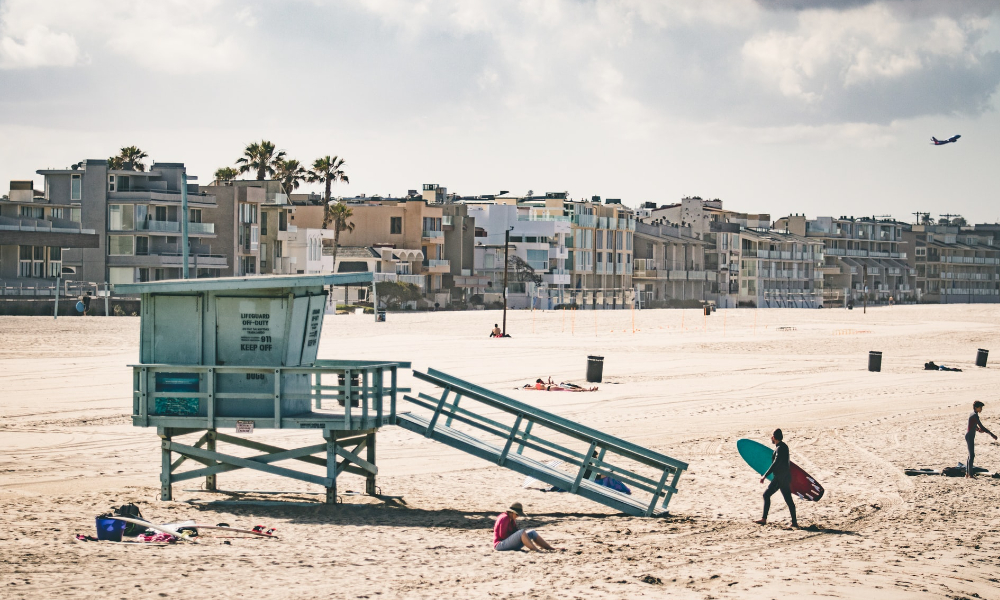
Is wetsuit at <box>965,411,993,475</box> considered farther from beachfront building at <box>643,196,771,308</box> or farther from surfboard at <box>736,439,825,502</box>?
beachfront building at <box>643,196,771,308</box>

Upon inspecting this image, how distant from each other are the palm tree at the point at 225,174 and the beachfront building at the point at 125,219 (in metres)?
16.5

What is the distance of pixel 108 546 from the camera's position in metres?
12.4

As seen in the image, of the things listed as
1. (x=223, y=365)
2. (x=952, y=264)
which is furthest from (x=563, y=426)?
(x=952, y=264)

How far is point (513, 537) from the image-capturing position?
41.8 feet

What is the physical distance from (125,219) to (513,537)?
2649 inches

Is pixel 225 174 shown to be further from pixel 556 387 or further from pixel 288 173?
pixel 556 387

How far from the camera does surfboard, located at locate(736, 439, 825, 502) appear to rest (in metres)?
15.4

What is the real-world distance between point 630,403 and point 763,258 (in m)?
117

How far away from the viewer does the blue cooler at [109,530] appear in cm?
1266

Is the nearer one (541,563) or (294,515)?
(541,563)

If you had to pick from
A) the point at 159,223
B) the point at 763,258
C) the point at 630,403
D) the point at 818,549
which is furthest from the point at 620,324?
the point at 763,258

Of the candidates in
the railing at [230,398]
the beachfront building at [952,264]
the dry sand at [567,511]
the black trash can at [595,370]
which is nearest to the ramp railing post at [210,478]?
the dry sand at [567,511]

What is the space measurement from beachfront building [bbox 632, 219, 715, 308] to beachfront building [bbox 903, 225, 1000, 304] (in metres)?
54.1

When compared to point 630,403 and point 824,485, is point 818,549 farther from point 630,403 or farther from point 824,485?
point 630,403
